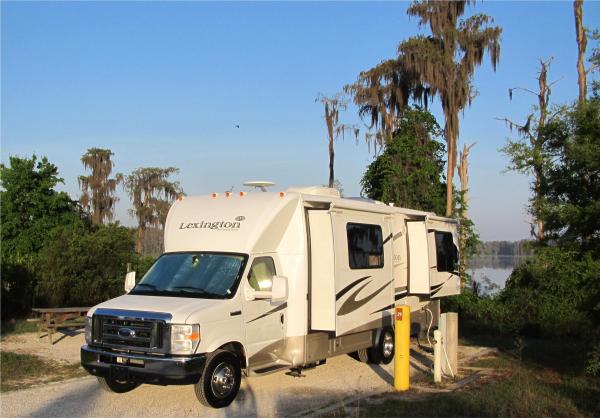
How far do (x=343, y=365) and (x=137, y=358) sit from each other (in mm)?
4978

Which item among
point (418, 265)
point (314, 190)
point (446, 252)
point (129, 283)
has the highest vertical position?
point (314, 190)

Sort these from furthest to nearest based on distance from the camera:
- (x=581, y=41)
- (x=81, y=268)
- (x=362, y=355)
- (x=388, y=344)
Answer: (x=581, y=41) < (x=81, y=268) < (x=388, y=344) < (x=362, y=355)

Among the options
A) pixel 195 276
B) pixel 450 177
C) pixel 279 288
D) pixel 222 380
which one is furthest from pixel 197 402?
pixel 450 177

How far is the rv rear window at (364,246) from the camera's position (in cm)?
1123

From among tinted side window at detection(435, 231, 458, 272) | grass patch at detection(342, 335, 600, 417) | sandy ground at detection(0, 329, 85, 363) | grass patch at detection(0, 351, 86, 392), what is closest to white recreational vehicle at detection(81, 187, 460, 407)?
grass patch at detection(342, 335, 600, 417)

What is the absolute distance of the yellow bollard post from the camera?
980cm

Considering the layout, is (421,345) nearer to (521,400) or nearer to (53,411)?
(521,400)

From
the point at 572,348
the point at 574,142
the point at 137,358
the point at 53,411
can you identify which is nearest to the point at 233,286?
the point at 137,358

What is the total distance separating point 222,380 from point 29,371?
14.6ft

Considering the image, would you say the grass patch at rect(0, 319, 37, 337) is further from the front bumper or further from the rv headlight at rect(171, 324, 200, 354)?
the rv headlight at rect(171, 324, 200, 354)

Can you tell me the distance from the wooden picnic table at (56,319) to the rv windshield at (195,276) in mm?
6118

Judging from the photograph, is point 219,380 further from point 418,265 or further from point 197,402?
point 418,265

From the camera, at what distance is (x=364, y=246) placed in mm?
11656

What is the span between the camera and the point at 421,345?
1481 cm
